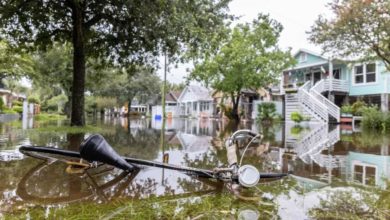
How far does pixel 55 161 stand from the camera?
16.6 feet

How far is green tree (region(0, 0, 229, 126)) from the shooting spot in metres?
9.28

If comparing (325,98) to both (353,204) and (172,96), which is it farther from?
(172,96)

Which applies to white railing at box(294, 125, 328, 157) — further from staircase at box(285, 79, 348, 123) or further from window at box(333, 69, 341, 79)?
window at box(333, 69, 341, 79)

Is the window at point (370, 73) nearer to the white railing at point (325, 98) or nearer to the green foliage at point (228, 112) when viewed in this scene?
the white railing at point (325, 98)

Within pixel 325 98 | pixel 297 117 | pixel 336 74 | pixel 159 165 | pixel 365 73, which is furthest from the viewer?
pixel 336 74

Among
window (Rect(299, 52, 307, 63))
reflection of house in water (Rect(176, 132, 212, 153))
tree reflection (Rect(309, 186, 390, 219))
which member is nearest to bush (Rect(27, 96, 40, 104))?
window (Rect(299, 52, 307, 63))

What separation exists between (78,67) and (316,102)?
16574 millimetres

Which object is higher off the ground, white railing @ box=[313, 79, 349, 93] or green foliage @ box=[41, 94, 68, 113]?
white railing @ box=[313, 79, 349, 93]

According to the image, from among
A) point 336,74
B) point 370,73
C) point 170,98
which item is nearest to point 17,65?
point 336,74

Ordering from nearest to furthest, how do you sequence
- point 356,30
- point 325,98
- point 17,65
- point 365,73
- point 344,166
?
point 344,166
point 356,30
point 17,65
point 325,98
point 365,73

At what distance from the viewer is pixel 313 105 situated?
22125 mm

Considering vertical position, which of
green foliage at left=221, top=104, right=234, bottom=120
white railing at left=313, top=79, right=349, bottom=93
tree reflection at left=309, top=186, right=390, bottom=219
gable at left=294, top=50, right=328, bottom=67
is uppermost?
gable at left=294, top=50, right=328, bottom=67

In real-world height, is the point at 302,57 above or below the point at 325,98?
above

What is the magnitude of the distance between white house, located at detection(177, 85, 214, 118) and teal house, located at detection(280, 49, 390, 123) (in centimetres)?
1621
